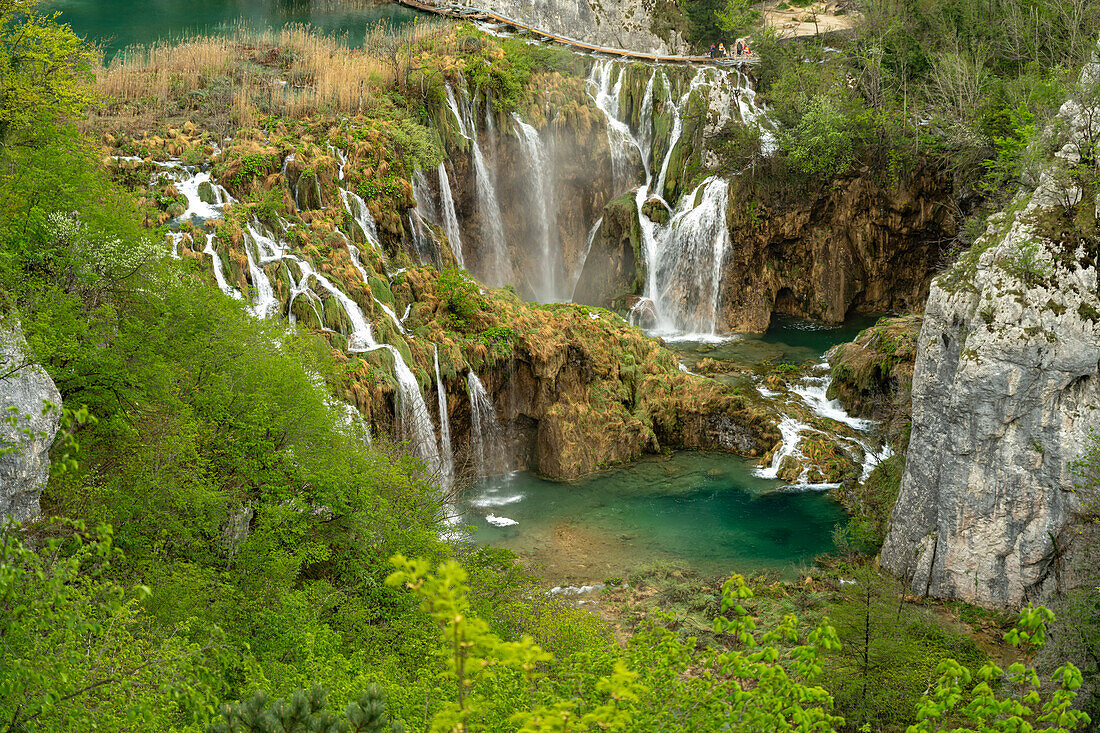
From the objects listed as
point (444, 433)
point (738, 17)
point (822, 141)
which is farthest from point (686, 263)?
point (444, 433)

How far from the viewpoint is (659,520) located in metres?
26.0

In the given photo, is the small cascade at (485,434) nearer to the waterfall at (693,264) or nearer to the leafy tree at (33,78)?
the leafy tree at (33,78)


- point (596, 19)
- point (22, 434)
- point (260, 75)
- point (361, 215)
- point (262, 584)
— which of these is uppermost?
point (596, 19)

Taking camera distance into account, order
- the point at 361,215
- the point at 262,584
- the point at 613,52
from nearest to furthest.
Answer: the point at 262,584, the point at 361,215, the point at 613,52

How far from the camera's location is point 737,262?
40625 mm

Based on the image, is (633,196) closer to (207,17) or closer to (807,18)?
(807,18)

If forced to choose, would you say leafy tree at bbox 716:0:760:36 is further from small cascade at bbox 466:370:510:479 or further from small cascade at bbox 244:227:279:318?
small cascade at bbox 244:227:279:318

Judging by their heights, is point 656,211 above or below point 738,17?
below

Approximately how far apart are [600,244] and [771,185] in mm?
8154

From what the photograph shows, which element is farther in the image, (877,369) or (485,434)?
(877,369)

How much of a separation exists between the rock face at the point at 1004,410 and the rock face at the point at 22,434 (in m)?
18.4

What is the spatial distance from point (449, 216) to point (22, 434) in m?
24.9

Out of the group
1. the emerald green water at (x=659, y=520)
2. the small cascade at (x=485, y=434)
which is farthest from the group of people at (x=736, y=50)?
the small cascade at (x=485, y=434)

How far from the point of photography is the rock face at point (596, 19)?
167 ft
